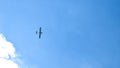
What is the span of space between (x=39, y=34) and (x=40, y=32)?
198 cm

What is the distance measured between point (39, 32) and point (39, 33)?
2.99ft

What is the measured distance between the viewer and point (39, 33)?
16162 centimetres

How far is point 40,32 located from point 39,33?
1035 mm

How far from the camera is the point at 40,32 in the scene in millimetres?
162125

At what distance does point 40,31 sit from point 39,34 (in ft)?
8.84

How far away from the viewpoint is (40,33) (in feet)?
530

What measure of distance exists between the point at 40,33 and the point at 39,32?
1155mm

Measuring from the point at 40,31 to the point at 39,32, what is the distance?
96 centimetres

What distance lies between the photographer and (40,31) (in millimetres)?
Answer: 162500

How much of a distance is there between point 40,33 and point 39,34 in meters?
1.24

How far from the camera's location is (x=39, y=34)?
160750 millimetres
